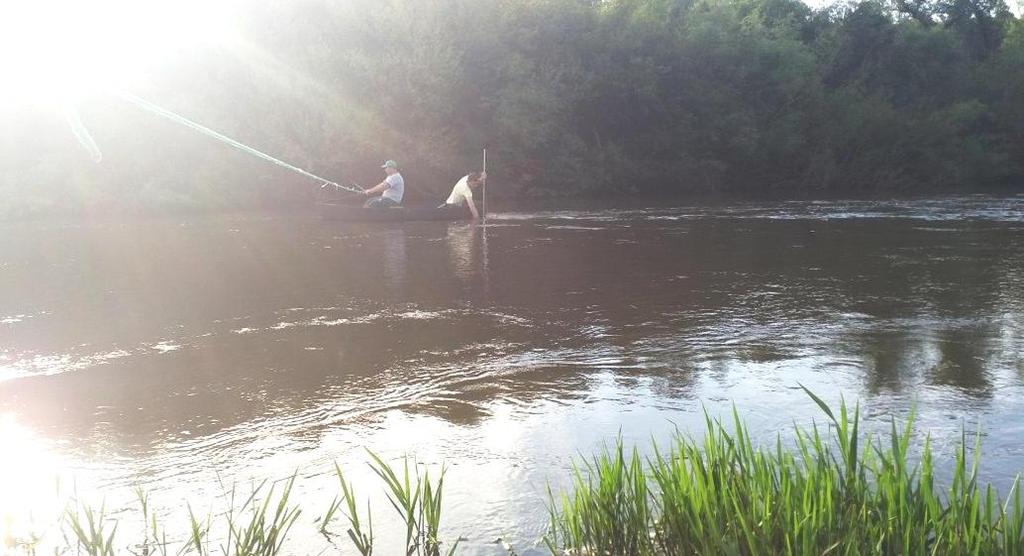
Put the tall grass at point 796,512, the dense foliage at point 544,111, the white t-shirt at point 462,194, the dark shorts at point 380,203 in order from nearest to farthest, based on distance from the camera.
Result: the tall grass at point 796,512 → the dark shorts at point 380,203 → the white t-shirt at point 462,194 → the dense foliage at point 544,111

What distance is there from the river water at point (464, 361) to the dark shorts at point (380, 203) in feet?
22.0

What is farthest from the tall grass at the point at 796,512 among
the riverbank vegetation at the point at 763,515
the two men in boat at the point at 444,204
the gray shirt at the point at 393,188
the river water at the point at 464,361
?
the gray shirt at the point at 393,188

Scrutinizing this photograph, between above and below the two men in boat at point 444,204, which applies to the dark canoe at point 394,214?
below

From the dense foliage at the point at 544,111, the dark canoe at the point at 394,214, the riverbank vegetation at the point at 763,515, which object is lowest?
the riverbank vegetation at the point at 763,515

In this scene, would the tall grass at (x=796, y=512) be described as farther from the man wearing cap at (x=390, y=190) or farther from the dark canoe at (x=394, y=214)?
the man wearing cap at (x=390, y=190)

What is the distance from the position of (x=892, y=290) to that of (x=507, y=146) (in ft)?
98.1

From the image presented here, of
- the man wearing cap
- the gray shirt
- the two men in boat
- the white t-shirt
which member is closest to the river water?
the man wearing cap

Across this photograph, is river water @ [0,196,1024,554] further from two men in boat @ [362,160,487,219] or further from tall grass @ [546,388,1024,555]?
two men in boat @ [362,160,487,219]

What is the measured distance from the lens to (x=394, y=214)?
24953mm

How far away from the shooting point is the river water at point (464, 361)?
571cm

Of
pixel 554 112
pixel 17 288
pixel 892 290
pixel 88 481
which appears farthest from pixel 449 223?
pixel 88 481

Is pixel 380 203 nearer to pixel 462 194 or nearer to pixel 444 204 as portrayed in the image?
pixel 444 204

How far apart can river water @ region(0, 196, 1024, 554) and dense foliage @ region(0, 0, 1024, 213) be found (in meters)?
19.8

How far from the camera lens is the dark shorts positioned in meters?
24.9
